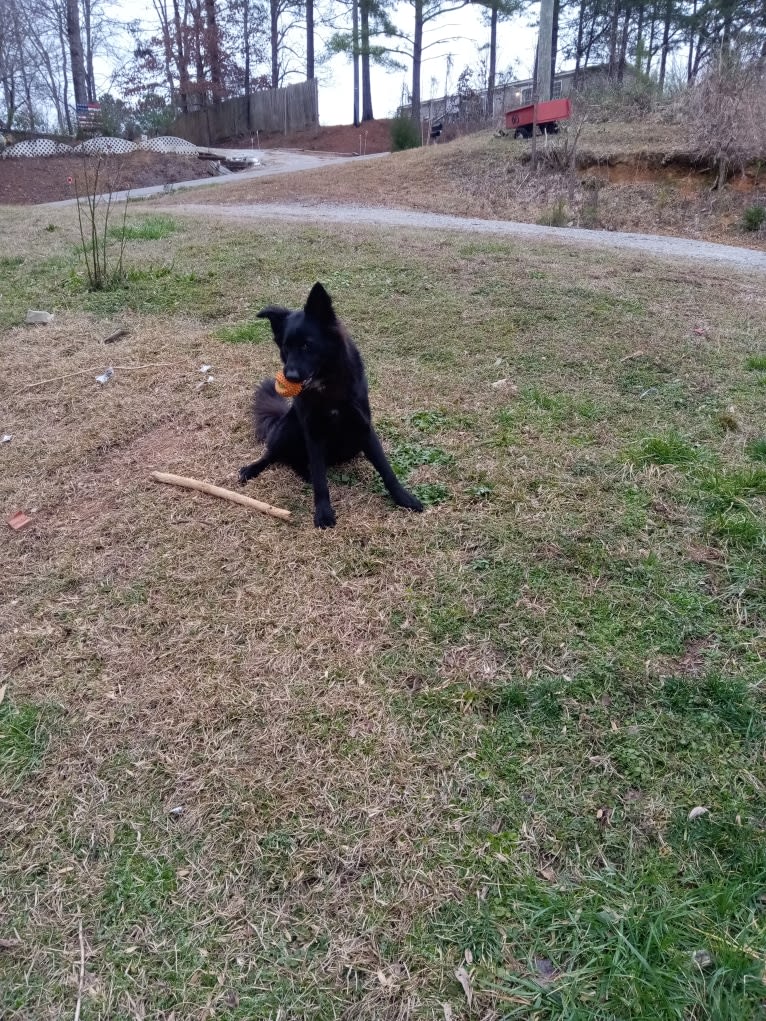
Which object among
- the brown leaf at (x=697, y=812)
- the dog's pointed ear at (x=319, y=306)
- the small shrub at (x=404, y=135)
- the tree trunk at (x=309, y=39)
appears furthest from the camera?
the tree trunk at (x=309, y=39)

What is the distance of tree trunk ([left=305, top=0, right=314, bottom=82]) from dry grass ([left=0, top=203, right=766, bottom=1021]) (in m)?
33.8

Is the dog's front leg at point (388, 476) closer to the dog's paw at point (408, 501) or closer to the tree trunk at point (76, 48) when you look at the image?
the dog's paw at point (408, 501)

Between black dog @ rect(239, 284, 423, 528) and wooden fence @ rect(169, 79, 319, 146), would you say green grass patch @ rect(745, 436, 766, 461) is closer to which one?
black dog @ rect(239, 284, 423, 528)

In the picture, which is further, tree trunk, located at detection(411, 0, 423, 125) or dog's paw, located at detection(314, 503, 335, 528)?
tree trunk, located at detection(411, 0, 423, 125)

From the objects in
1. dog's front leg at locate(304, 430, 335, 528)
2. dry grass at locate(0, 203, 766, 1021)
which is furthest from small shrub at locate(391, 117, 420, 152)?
dog's front leg at locate(304, 430, 335, 528)

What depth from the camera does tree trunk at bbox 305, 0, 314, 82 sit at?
30781 mm

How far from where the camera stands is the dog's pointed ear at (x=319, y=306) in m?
2.88

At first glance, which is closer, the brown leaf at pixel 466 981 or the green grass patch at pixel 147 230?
the brown leaf at pixel 466 981

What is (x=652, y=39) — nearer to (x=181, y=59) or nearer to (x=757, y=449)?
(x=181, y=59)

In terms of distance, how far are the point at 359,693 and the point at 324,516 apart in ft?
3.35

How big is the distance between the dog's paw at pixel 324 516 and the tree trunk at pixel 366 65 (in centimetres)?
2854

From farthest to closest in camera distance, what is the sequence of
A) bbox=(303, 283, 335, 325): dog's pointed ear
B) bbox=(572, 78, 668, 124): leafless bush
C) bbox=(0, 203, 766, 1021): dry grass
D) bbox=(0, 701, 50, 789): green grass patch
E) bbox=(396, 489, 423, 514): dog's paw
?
bbox=(572, 78, 668, 124): leafless bush
bbox=(396, 489, 423, 514): dog's paw
bbox=(303, 283, 335, 325): dog's pointed ear
bbox=(0, 701, 50, 789): green grass patch
bbox=(0, 203, 766, 1021): dry grass

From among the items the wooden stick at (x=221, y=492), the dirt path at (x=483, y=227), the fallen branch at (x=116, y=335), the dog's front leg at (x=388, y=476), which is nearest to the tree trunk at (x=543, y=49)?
the dirt path at (x=483, y=227)

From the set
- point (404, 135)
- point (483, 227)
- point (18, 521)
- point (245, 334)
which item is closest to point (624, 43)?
point (404, 135)
